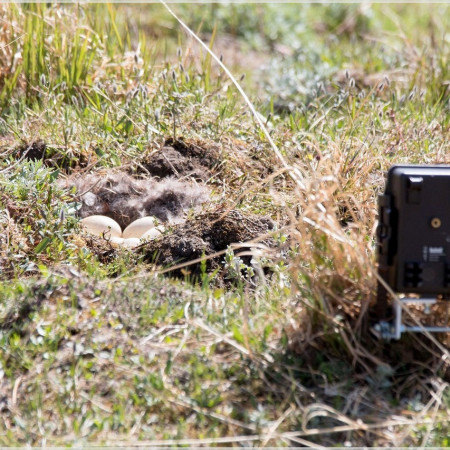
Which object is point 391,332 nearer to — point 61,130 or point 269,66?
point 61,130

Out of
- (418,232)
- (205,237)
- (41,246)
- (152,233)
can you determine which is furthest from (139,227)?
(418,232)

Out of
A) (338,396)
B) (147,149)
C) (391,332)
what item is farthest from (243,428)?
(147,149)

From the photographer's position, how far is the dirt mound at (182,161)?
4578 millimetres

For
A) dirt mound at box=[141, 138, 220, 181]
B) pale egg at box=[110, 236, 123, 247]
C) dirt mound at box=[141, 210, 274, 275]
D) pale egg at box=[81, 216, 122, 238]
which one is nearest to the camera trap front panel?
dirt mound at box=[141, 210, 274, 275]

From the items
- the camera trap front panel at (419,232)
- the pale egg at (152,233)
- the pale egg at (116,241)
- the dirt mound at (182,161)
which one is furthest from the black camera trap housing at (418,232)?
the dirt mound at (182,161)

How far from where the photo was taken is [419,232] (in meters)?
2.94

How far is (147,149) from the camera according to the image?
15.4ft

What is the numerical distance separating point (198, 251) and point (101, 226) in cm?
54

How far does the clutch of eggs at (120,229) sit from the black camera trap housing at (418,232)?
148 cm

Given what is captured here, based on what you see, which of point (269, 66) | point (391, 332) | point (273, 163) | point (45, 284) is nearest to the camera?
point (391, 332)

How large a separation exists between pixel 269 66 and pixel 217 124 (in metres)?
2.09

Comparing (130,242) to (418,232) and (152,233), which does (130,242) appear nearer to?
(152,233)

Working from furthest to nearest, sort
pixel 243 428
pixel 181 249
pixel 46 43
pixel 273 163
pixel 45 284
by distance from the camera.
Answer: pixel 46 43 < pixel 273 163 < pixel 181 249 < pixel 45 284 < pixel 243 428

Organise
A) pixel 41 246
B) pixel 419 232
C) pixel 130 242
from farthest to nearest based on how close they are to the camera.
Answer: pixel 130 242, pixel 41 246, pixel 419 232
